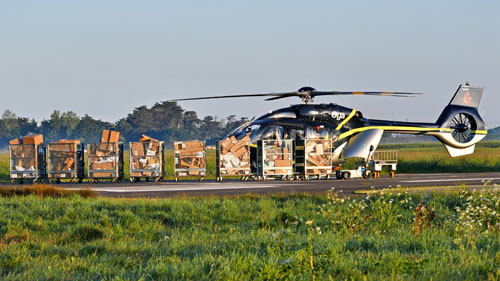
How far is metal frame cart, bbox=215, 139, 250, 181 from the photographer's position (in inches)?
1176

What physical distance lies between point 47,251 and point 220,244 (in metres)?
2.80

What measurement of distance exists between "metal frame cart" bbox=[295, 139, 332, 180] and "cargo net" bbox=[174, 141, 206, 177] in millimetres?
5074

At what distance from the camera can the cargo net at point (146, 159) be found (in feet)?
97.4

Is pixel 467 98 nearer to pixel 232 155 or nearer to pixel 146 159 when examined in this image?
pixel 232 155

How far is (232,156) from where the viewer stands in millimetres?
29969

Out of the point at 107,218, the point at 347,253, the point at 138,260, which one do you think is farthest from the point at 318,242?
the point at 107,218

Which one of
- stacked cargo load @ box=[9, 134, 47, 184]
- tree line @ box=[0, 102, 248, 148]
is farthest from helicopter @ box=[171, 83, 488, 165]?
tree line @ box=[0, 102, 248, 148]

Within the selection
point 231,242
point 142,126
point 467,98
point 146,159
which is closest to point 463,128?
point 467,98

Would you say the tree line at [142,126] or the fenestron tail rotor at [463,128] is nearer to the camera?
the fenestron tail rotor at [463,128]

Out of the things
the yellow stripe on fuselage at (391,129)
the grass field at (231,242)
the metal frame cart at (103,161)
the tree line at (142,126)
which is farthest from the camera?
the tree line at (142,126)

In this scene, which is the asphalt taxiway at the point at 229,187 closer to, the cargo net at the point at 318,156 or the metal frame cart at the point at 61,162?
the metal frame cart at the point at 61,162

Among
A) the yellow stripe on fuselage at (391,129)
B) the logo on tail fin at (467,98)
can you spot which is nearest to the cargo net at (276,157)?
the yellow stripe on fuselage at (391,129)

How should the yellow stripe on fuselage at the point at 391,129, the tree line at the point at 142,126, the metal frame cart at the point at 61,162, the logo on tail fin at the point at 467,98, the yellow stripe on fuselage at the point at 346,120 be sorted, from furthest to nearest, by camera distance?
the tree line at the point at 142,126
the logo on tail fin at the point at 467,98
the yellow stripe on fuselage at the point at 391,129
the yellow stripe on fuselage at the point at 346,120
the metal frame cart at the point at 61,162

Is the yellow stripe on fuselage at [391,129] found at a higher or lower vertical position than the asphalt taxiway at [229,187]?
higher
